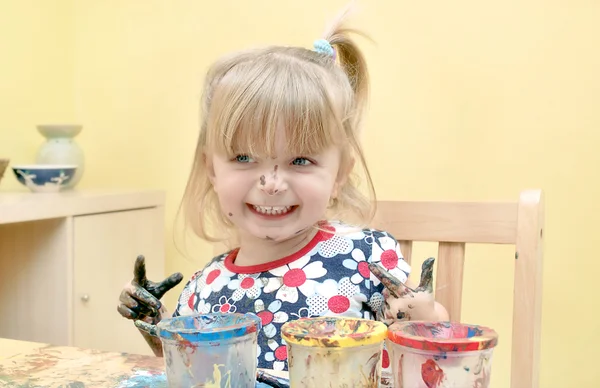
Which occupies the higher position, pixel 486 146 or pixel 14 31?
pixel 14 31

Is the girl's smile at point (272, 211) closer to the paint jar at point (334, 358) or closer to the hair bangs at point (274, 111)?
the hair bangs at point (274, 111)

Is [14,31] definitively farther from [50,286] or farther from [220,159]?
[220,159]

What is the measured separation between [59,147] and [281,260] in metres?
1.20

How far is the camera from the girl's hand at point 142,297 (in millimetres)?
844

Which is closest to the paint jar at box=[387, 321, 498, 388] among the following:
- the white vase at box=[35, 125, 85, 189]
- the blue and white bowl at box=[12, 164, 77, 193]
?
the blue and white bowl at box=[12, 164, 77, 193]

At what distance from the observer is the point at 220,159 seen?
1054 millimetres

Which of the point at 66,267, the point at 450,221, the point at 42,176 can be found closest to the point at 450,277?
the point at 450,221

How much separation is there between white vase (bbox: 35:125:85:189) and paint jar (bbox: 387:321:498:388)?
167cm

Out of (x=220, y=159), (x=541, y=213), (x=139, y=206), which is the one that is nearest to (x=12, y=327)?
(x=139, y=206)

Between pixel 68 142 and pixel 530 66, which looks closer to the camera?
pixel 530 66

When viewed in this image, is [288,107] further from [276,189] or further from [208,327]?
[208,327]

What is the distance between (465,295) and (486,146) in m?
0.37

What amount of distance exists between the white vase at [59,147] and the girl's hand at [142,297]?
1278 mm

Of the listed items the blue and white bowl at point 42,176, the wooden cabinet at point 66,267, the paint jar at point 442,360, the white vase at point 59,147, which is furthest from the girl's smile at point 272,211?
the white vase at point 59,147
